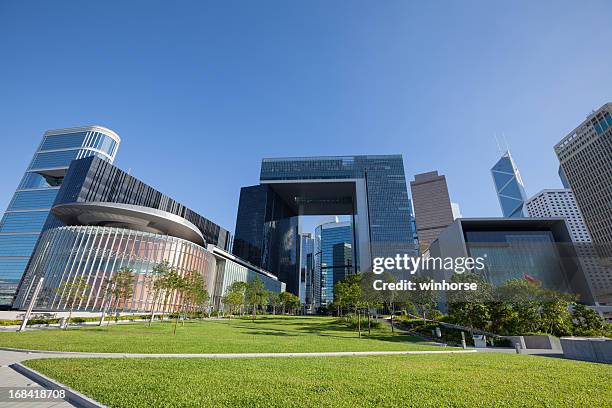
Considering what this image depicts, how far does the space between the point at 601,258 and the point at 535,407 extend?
110893 mm

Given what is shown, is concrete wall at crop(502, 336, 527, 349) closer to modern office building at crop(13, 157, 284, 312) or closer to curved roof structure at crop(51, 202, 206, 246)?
modern office building at crop(13, 157, 284, 312)

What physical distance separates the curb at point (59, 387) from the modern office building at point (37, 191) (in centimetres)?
11136

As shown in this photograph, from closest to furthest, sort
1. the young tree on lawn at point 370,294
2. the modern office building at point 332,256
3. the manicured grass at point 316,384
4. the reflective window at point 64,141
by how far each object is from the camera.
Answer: the manicured grass at point 316,384 → the young tree on lawn at point 370,294 → the reflective window at point 64,141 → the modern office building at point 332,256

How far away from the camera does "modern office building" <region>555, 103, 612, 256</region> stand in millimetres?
97375

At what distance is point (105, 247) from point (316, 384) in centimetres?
7423

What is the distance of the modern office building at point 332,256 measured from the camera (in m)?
173

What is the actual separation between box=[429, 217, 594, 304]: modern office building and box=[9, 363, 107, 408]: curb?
234ft

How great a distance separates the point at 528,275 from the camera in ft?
214

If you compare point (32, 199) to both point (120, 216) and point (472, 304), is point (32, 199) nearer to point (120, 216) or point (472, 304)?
point (120, 216)

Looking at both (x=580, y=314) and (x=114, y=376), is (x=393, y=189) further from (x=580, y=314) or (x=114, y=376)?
(x=114, y=376)

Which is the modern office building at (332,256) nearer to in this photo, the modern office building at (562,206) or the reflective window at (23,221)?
the modern office building at (562,206)

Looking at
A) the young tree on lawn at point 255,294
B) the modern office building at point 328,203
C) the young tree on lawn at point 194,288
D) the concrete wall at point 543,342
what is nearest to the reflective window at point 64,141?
the modern office building at point 328,203

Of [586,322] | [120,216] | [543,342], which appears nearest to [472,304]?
[543,342]

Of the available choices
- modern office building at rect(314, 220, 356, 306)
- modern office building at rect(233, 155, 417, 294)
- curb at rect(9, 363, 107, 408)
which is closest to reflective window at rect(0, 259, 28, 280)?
modern office building at rect(233, 155, 417, 294)
